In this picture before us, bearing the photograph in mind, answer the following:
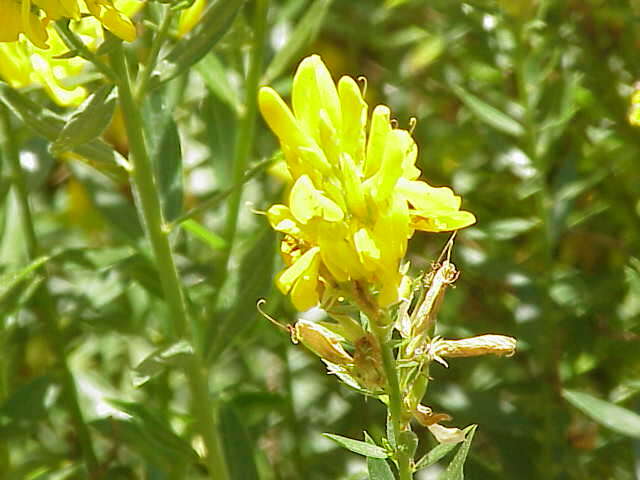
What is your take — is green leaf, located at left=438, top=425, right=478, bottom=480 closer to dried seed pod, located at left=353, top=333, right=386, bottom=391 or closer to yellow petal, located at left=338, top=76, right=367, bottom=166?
dried seed pod, located at left=353, top=333, right=386, bottom=391

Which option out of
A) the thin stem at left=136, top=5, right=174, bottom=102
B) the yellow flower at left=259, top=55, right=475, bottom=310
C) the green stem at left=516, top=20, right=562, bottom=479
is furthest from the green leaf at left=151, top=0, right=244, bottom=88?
the green stem at left=516, top=20, right=562, bottom=479

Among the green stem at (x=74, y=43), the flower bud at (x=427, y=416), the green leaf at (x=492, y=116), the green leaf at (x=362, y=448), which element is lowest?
the green leaf at (x=492, y=116)

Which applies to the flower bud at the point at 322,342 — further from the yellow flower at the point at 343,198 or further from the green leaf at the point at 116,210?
the green leaf at the point at 116,210

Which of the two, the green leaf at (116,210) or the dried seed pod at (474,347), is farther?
the green leaf at (116,210)

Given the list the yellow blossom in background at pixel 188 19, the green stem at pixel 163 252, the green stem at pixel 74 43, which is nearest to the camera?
the green stem at pixel 74 43

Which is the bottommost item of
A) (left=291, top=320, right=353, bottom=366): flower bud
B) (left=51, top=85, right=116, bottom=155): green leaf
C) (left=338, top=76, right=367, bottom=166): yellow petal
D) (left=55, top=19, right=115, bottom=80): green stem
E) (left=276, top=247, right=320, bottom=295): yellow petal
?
(left=291, top=320, right=353, bottom=366): flower bud

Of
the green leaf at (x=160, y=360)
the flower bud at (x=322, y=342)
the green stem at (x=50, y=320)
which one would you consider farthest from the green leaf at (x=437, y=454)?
the green stem at (x=50, y=320)

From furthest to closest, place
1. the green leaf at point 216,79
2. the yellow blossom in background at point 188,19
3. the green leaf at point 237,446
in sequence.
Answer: the green leaf at point 216,79 → the green leaf at point 237,446 → the yellow blossom in background at point 188,19

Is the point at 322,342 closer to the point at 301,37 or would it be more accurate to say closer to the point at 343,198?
the point at 343,198
